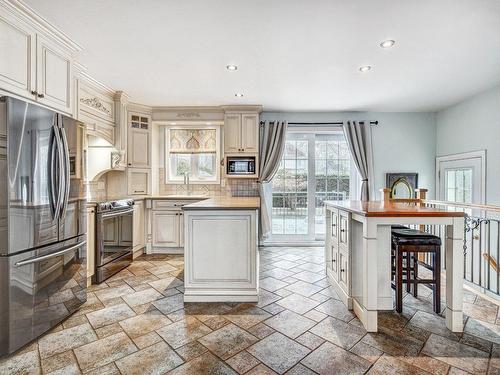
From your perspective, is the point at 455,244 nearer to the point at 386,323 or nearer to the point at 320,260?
the point at 386,323

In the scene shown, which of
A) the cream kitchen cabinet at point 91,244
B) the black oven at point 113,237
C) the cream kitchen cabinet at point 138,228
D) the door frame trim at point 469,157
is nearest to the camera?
the cream kitchen cabinet at point 91,244

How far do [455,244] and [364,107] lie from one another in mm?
3096

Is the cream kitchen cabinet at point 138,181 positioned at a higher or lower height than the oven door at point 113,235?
higher

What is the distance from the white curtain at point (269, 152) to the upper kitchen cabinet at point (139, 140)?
2.00m

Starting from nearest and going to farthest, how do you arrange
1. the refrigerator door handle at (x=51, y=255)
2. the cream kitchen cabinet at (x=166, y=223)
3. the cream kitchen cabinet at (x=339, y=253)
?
the refrigerator door handle at (x=51, y=255)
the cream kitchen cabinet at (x=339, y=253)
the cream kitchen cabinet at (x=166, y=223)

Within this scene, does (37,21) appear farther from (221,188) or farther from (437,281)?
(437,281)

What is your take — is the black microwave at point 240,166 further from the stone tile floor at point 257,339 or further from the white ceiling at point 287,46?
the stone tile floor at point 257,339

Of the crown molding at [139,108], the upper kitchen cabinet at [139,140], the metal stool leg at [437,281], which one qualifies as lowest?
the metal stool leg at [437,281]

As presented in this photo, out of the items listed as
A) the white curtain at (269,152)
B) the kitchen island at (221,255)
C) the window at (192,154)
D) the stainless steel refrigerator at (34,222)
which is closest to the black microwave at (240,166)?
the white curtain at (269,152)

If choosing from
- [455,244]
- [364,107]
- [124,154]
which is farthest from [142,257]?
[364,107]

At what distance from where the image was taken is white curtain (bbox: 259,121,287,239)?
467cm

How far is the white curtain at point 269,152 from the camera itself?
467 cm

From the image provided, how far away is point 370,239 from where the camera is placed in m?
2.04

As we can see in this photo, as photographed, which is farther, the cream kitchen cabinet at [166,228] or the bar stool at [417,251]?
the cream kitchen cabinet at [166,228]
